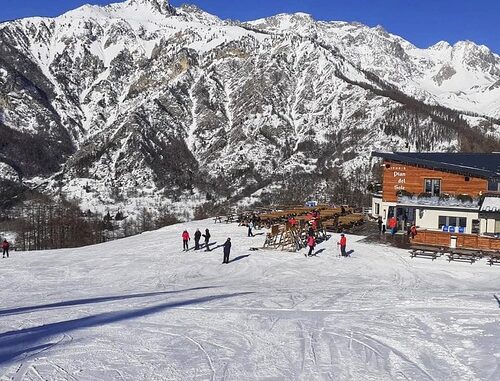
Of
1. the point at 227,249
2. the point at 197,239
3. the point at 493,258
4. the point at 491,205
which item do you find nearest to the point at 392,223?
the point at 491,205

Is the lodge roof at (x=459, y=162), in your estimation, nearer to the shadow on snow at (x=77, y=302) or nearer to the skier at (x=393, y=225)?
the skier at (x=393, y=225)

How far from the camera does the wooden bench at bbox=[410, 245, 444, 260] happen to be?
93.4 feet

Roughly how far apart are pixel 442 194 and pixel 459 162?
3823mm

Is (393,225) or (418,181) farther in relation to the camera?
(418,181)

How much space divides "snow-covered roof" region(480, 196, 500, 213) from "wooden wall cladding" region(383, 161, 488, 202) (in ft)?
3.88

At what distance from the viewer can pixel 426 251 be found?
29.3 m

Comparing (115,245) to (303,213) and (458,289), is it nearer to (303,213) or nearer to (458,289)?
(303,213)

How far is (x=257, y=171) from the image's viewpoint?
634ft

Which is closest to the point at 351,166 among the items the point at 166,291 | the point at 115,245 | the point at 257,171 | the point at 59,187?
the point at 257,171

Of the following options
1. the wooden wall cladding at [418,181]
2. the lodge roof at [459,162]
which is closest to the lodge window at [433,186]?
the wooden wall cladding at [418,181]

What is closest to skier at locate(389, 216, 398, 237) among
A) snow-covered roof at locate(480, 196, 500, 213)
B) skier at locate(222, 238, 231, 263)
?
snow-covered roof at locate(480, 196, 500, 213)

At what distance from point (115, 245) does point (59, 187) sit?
559 ft

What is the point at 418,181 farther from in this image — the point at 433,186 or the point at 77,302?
the point at 77,302

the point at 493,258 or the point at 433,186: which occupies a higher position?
the point at 433,186
